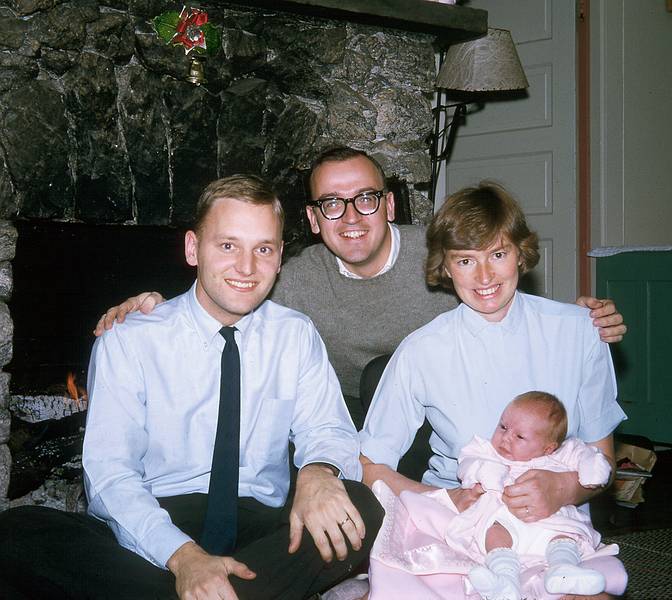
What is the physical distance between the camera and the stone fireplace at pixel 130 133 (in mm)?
2438

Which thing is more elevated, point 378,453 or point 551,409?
point 551,409

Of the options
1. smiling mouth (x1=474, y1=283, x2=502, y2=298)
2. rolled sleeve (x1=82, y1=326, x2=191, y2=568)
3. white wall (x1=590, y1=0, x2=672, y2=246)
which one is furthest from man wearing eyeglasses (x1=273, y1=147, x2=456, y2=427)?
white wall (x1=590, y1=0, x2=672, y2=246)

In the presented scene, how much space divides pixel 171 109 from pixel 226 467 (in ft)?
5.03

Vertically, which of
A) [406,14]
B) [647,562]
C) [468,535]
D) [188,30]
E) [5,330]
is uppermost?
[406,14]

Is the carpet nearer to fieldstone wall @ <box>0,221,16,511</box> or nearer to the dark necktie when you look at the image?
the dark necktie

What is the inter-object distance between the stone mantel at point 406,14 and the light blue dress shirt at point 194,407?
58.6 inches

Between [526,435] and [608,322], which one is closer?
[526,435]

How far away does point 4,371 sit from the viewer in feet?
8.22

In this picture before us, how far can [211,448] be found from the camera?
1.71m

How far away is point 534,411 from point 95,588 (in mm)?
991

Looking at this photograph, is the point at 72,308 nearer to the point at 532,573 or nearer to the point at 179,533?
the point at 179,533

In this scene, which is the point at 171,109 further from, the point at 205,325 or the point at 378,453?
the point at 378,453

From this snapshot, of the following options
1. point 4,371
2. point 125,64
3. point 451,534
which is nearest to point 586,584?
point 451,534

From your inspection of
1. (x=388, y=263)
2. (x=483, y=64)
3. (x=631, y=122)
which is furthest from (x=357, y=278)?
(x=631, y=122)
